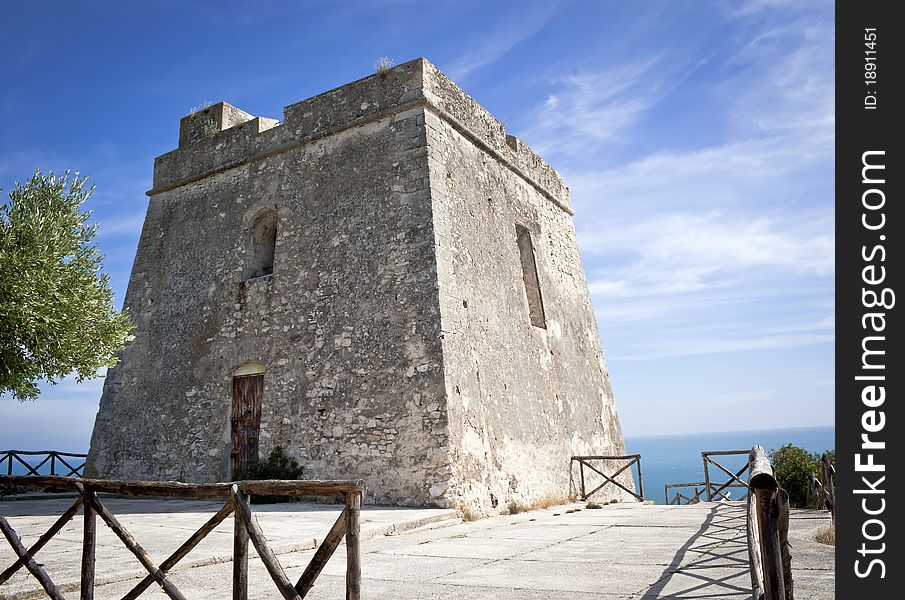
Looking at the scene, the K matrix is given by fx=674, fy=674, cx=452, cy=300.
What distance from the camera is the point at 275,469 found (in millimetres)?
11305

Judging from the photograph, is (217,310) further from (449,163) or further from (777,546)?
(777,546)

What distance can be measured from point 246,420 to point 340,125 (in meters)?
5.71

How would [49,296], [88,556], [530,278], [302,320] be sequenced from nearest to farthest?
[88,556], [49,296], [302,320], [530,278]

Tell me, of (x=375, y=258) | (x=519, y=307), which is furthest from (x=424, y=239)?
(x=519, y=307)

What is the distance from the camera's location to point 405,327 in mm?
10797

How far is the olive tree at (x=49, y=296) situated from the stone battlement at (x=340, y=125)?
365 centimetres

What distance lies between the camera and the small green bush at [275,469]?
36.8ft

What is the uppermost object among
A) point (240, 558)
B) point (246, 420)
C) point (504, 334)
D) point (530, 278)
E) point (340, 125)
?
point (340, 125)

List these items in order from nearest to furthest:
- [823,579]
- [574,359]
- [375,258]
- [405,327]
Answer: [823,579]
[405,327]
[375,258]
[574,359]

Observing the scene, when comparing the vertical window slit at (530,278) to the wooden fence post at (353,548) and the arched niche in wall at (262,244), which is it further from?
the wooden fence post at (353,548)

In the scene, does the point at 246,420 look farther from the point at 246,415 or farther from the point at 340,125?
the point at 340,125

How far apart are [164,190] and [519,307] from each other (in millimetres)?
8504

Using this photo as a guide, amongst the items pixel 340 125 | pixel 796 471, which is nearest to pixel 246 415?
pixel 340 125

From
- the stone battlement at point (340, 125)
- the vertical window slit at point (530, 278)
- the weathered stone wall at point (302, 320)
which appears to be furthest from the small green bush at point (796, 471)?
the weathered stone wall at point (302, 320)
